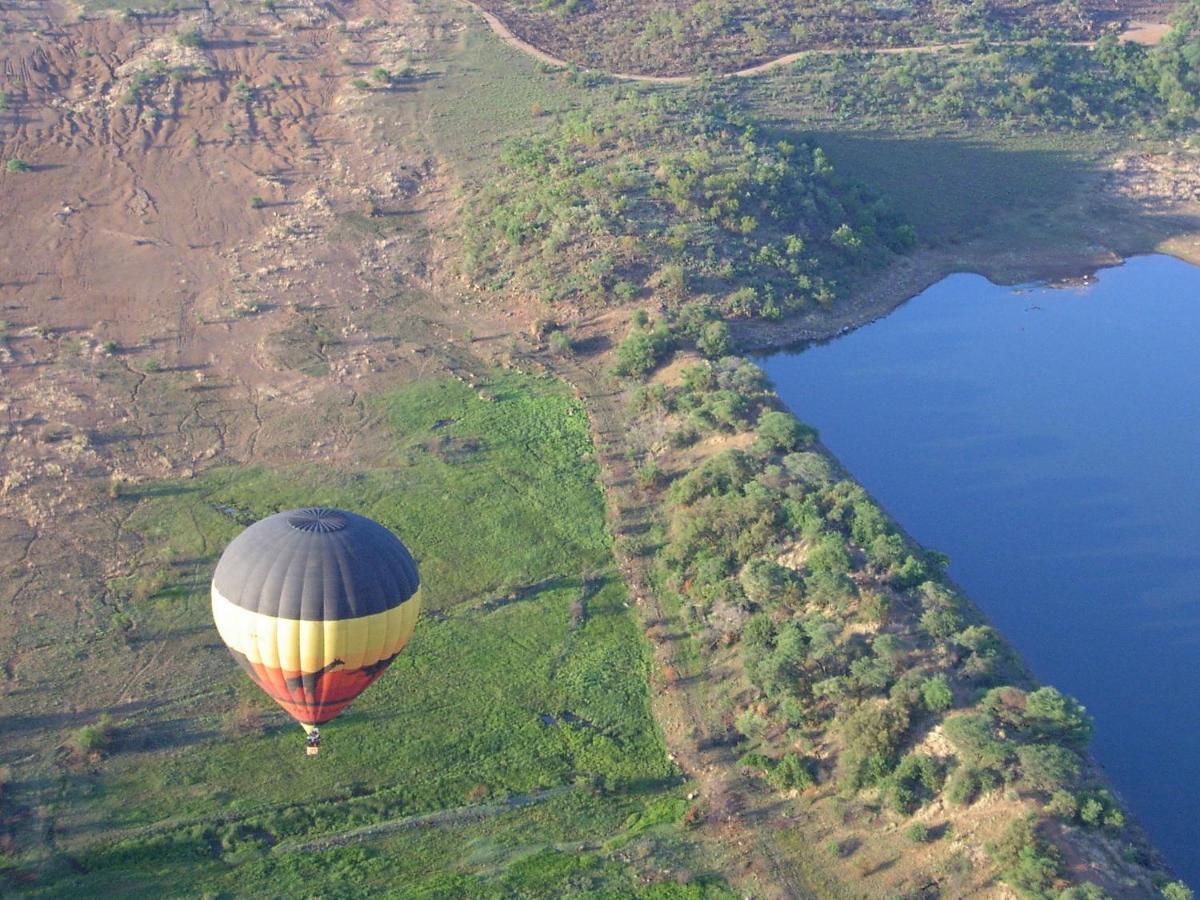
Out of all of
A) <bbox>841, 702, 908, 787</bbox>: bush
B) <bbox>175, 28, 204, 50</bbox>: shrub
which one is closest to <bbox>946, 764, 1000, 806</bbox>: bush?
<bbox>841, 702, 908, 787</bbox>: bush

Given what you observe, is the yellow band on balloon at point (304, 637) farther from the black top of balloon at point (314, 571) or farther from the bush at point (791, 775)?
the bush at point (791, 775)

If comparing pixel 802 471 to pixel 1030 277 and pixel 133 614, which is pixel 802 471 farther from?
pixel 1030 277

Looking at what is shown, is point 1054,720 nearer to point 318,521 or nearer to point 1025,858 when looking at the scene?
point 1025,858

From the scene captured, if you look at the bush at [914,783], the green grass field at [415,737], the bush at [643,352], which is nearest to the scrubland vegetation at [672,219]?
the bush at [643,352]

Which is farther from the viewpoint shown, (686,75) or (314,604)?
(686,75)

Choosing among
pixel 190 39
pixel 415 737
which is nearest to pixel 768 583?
pixel 415 737

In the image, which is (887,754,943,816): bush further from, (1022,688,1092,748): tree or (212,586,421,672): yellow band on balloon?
(212,586,421,672): yellow band on balloon
